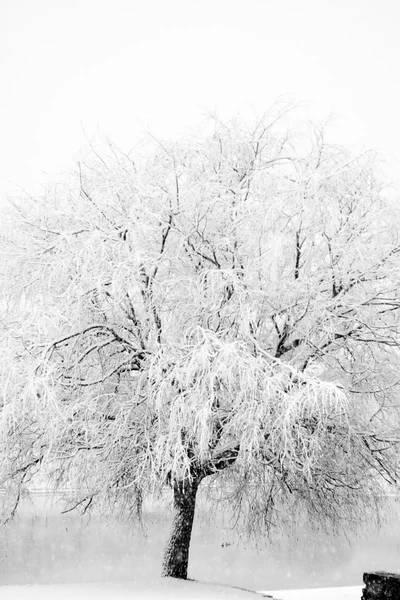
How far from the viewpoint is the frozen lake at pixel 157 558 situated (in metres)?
13.2

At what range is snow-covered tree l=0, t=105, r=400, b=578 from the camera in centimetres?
790

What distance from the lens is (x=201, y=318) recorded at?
27.8 ft

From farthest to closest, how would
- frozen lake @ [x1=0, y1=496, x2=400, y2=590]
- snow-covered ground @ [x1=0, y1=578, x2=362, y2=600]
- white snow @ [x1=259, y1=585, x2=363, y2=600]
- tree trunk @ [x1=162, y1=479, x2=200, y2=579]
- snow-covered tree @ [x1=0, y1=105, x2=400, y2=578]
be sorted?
1. frozen lake @ [x1=0, y1=496, x2=400, y2=590]
2. white snow @ [x1=259, y1=585, x2=363, y2=600]
3. tree trunk @ [x1=162, y1=479, x2=200, y2=579]
4. snow-covered tree @ [x1=0, y1=105, x2=400, y2=578]
5. snow-covered ground @ [x1=0, y1=578, x2=362, y2=600]

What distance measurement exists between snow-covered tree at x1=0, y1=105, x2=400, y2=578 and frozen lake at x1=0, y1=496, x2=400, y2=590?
3695 millimetres

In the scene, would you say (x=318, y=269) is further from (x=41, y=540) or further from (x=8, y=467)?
(x=41, y=540)

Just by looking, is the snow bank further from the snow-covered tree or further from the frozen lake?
the frozen lake

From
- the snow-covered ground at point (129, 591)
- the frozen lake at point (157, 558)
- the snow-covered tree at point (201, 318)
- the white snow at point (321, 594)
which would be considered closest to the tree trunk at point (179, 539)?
the snow-covered tree at point (201, 318)

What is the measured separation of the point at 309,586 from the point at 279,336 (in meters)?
6.99

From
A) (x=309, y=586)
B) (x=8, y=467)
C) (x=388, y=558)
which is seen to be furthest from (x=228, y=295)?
(x=388, y=558)

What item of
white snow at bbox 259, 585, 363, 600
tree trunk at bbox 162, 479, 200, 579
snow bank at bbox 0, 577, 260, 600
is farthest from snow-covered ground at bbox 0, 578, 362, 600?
white snow at bbox 259, 585, 363, 600

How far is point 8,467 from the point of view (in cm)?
923

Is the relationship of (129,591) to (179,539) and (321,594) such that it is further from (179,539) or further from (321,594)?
(321,594)

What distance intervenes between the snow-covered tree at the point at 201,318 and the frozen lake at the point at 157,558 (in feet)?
12.1

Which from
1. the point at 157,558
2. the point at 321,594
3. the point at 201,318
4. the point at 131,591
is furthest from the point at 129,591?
the point at 157,558
